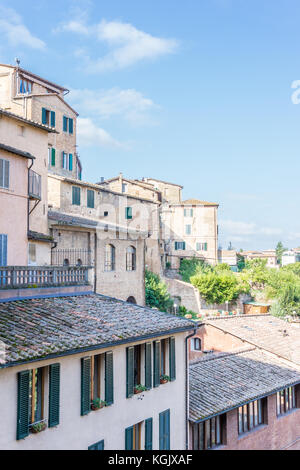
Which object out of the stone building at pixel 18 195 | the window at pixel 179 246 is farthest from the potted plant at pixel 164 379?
the window at pixel 179 246

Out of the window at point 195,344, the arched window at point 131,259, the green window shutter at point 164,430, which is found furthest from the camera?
the arched window at point 131,259

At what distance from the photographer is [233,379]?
1681 cm

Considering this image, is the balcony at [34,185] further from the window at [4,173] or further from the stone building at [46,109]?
the stone building at [46,109]

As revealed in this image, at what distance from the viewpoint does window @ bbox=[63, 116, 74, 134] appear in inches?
1464

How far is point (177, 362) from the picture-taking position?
13906mm

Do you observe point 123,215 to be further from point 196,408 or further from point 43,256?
point 196,408

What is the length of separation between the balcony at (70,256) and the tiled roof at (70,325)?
12091 mm

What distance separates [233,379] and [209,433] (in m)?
2.55

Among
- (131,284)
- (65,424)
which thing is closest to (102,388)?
(65,424)

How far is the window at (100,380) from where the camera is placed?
10.4 m

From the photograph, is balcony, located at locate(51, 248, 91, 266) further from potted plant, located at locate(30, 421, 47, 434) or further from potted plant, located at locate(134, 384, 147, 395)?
potted plant, located at locate(30, 421, 47, 434)

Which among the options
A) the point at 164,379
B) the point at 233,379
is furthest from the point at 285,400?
the point at 164,379

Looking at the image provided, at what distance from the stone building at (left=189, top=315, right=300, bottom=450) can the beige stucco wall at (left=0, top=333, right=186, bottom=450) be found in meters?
1.24

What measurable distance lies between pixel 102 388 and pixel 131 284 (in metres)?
22.5
